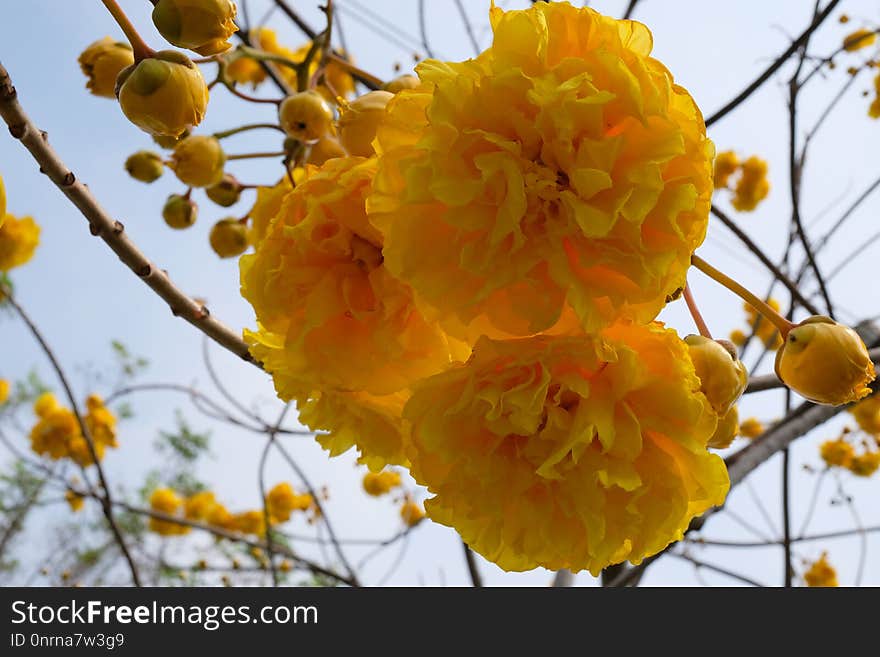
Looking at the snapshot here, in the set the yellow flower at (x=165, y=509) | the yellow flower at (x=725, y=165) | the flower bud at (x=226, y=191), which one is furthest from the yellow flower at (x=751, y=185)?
the yellow flower at (x=165, y=509)

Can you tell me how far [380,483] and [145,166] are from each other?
6.15ft

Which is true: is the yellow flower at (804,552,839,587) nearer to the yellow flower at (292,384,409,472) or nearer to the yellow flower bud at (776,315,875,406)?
the yellow flower bud at (776,315,875,406)

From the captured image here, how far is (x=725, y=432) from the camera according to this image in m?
0.61

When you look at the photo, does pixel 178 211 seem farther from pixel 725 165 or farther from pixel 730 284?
Answer: pixel 725 165

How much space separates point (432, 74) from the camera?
1.48 feet

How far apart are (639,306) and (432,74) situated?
0.66 feet

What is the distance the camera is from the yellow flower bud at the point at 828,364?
1.89 feet

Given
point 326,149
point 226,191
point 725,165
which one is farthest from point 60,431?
point 725,165

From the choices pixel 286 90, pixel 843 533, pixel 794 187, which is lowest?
pixel 843 533

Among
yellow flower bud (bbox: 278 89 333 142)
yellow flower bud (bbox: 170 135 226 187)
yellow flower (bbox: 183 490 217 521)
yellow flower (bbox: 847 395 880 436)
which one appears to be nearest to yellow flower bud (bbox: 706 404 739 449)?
yellow flower bud (bbox: 278 89 333 142)

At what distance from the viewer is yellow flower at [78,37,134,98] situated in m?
0.80

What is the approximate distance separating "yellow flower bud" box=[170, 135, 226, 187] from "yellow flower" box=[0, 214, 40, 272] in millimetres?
233
